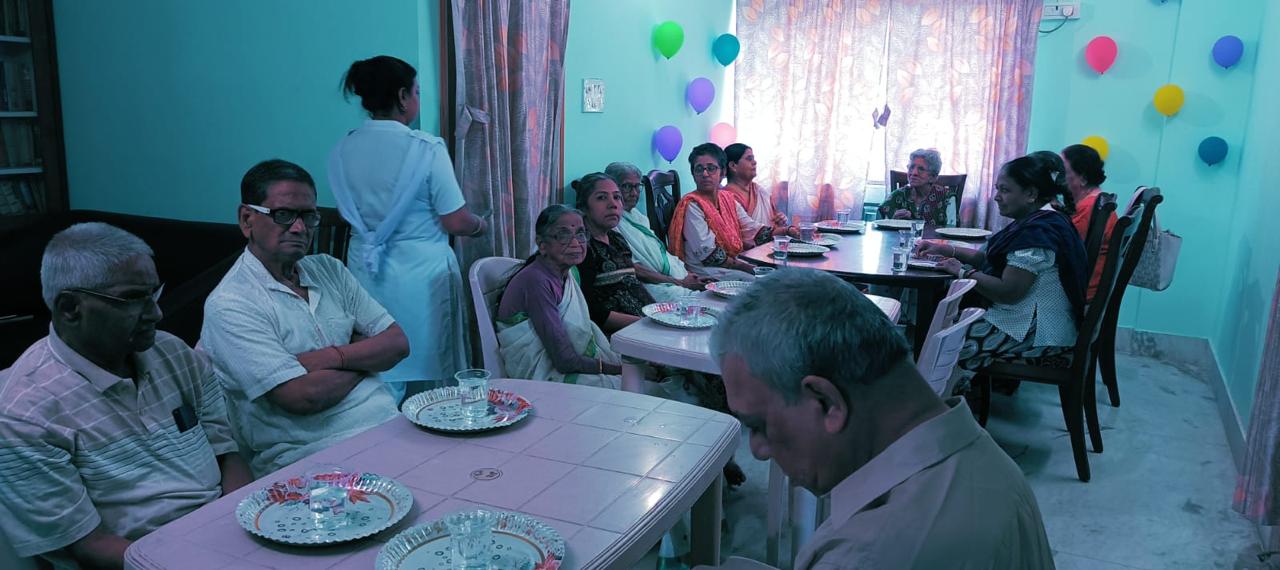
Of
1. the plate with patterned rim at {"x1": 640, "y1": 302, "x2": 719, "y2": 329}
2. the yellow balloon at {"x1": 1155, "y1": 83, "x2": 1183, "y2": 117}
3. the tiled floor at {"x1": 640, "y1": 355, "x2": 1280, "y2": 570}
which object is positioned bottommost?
the tiled floor at {"x1": 640, "y1": 355, "x2": 1280, "y2": 570}

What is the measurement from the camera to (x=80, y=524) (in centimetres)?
142

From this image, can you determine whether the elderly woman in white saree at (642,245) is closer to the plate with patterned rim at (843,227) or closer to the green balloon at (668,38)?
the plate with patterned rim at (843,227)

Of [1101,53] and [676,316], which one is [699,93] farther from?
[676,316]

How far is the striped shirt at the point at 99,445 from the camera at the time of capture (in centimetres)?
138

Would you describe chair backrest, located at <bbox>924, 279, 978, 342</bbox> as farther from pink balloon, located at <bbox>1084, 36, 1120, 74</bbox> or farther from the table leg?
pink balloon, located at <bbox>1084, 36, 1120, 74</bbox>

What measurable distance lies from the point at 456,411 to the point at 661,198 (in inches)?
126

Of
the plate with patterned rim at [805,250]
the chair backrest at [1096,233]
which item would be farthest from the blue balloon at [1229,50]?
the plate with patterned rim at [805,250]

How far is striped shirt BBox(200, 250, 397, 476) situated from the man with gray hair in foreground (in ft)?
4.23

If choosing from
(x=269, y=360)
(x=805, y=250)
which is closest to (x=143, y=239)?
(x=269, y=360)

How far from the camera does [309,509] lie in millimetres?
1345

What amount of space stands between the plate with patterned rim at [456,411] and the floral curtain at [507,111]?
1.59 m

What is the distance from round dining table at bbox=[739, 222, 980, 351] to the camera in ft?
11.6

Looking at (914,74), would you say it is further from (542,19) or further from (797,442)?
(797,442)

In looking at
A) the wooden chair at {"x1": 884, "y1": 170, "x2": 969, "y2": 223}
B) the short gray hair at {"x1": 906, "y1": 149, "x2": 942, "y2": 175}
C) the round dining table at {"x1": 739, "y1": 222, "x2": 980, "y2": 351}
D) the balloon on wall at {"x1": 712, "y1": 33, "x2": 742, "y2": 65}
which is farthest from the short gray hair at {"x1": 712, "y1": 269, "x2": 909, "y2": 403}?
the balloon on wall at {"x1": 712, "y1": 33, "x2": 742, "y2": 65}
